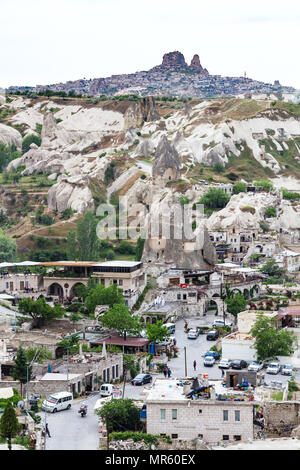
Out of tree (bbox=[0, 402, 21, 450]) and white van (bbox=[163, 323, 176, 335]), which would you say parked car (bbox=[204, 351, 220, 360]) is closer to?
white van (bbox=[163, 323, 176, 335])

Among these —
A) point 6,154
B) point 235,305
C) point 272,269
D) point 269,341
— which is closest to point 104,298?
point 235,305

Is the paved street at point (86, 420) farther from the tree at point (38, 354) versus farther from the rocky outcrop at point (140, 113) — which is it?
the rocky outcrop at point (140, 113)

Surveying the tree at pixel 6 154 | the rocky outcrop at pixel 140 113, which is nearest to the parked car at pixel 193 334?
the tree at pixel 6 154

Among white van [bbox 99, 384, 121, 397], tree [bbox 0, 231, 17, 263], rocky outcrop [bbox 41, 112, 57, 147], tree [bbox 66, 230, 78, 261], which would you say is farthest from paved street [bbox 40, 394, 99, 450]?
rocky outcrop [bbox 41, 112, 57, 147]

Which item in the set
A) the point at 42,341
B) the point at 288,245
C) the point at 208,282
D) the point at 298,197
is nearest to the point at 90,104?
the point at 298,197

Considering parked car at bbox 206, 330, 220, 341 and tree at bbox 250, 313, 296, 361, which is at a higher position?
tree at bbox 250, 313, 296, 361

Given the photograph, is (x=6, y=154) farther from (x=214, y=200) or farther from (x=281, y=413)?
(x=281, y=413)
